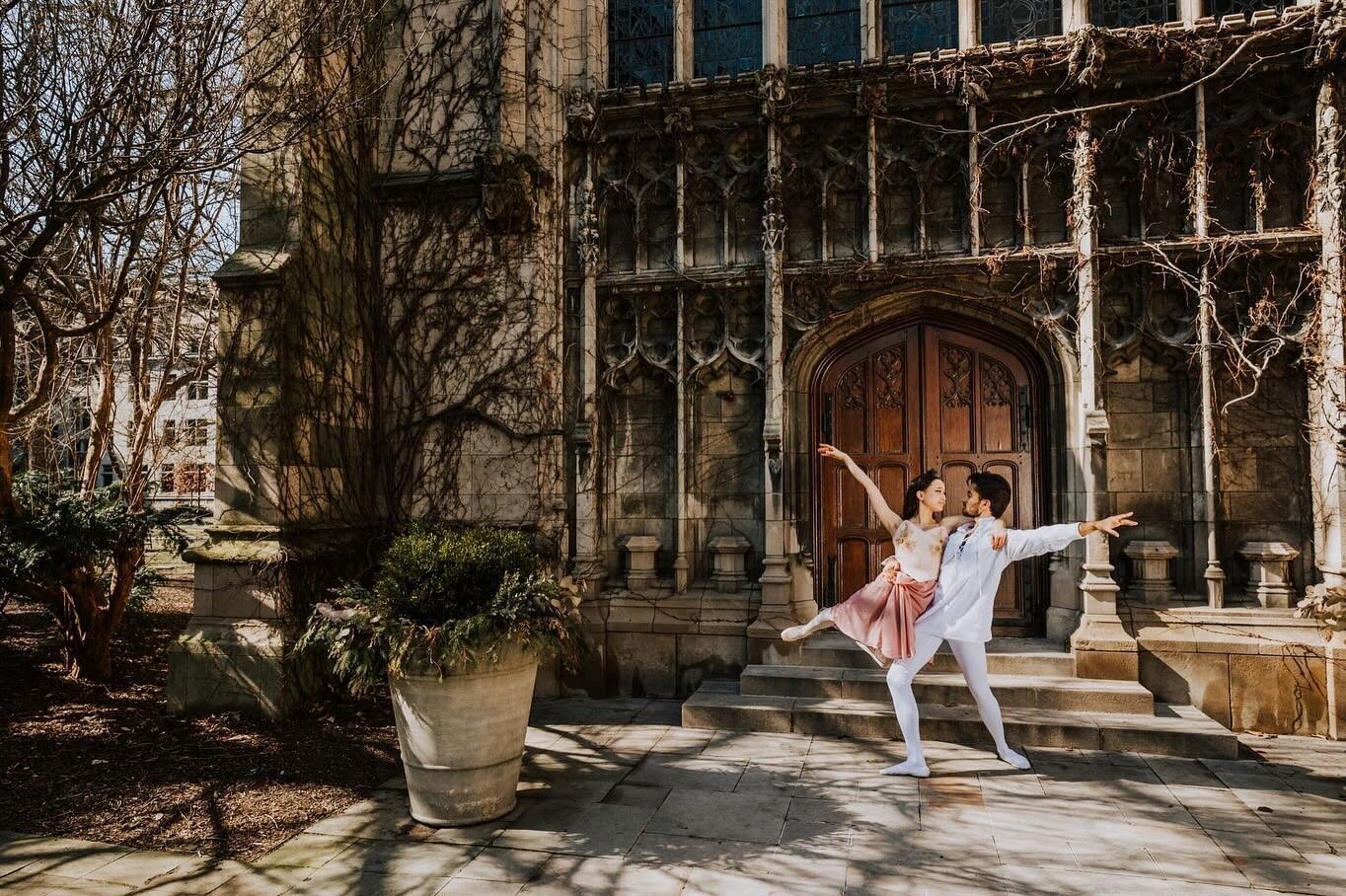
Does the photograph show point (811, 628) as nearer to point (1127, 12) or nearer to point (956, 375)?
point (956, 375)

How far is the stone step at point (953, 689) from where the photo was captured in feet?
18.3

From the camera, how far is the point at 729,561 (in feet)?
22.2

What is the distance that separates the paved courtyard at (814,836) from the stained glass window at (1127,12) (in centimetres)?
568

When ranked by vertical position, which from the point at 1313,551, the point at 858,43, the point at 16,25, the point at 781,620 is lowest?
the point at 781,620

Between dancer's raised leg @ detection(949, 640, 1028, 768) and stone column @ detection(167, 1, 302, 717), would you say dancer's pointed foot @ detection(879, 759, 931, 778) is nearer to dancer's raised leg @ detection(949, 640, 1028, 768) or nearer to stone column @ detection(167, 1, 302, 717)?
dancer's raised leg @ detection(949, 640, 1028, 768)

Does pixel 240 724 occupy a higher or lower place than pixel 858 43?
lower

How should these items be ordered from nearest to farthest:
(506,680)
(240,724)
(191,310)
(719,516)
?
1. (506,680)
2. (240,724)
3. (719,516)
4. (191,310)

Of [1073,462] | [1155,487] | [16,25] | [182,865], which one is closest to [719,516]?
[1073,462]

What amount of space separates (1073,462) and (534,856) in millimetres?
4993

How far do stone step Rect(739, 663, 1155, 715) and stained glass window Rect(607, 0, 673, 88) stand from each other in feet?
17.6

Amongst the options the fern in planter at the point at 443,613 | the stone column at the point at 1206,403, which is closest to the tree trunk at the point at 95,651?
the fern in planter at the point at 443,613

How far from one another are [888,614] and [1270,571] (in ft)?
11.0

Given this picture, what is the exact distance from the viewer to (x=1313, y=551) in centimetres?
598

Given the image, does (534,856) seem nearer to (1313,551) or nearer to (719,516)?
(719,516)
